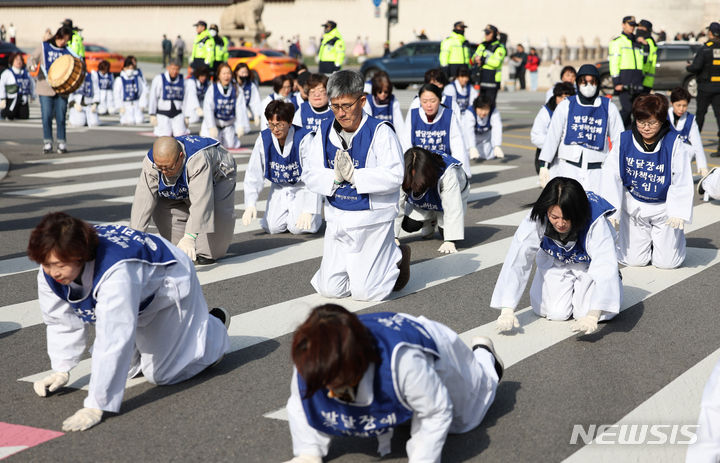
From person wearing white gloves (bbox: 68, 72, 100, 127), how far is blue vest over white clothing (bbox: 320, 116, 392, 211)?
605 inches

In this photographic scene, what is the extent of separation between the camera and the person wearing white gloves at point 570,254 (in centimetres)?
558

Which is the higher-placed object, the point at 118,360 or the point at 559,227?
the point at 559,227

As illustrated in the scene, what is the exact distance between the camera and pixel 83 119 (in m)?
21.7

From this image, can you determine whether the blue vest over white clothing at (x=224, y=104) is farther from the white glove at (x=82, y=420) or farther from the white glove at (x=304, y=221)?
the white glove at (x=82, y=420)

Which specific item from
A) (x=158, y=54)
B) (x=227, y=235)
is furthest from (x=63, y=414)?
(x=158, y=54)

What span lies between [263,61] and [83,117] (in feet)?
48.4

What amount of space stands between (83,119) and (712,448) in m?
20.1

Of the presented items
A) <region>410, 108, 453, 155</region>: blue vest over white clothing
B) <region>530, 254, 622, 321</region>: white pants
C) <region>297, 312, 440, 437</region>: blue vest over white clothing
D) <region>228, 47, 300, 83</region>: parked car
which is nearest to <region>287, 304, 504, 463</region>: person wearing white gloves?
<region>297, 312, 440, 437</region>: blue vest over white clothing

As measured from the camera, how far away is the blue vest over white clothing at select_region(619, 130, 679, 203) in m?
7.85

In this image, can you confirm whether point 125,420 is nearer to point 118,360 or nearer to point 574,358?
point 118,360

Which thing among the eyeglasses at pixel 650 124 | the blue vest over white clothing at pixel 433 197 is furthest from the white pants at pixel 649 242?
the blue vest over white clothing at pixel 433 197

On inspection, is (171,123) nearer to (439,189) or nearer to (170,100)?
(170,100)

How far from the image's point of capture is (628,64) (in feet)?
55.1

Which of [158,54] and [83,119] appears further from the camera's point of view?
[158,54]
